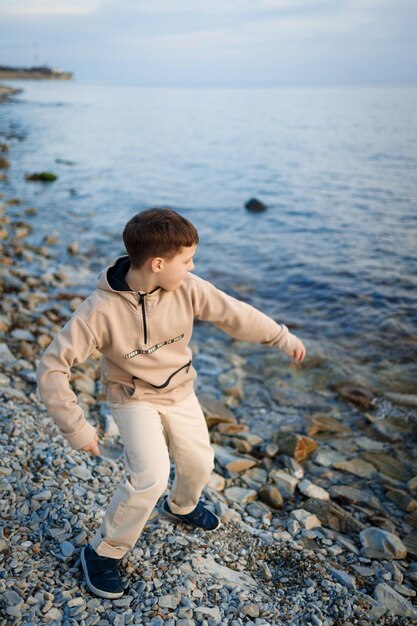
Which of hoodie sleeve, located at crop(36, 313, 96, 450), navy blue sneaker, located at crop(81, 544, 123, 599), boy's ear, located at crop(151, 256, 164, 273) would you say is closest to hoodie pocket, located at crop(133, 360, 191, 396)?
hoodie sleeve, located at crop(36, 313, 96, 450)

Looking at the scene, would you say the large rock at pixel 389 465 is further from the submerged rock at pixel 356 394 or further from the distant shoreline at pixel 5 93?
the distant shoreline at pixel 5 93

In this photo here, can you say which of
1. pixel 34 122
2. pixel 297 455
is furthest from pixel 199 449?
pixel 34 122

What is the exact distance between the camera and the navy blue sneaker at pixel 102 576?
9.18ft

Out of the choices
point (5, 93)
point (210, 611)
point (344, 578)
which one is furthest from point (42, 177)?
point (5, 93)

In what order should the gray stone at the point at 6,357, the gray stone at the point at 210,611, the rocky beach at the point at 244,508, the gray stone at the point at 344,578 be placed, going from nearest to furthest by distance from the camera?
the gray stone at the point at 210,611, the rocky beach at the point at 244,508, the gray stone at the point at 344,578, the gray stone at the point at 6,357

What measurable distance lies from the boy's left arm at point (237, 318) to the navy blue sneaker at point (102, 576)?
149 cm

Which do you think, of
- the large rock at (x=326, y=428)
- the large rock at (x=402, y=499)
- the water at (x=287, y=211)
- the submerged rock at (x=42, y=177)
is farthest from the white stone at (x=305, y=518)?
the submerged rock at (x=42, y=177)

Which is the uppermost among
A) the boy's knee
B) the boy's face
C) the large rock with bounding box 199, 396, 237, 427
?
the boy's face

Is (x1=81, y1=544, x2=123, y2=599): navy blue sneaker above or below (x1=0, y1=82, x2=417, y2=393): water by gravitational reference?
above

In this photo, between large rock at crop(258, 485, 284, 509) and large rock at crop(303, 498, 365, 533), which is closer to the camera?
large rock at crop(303, 498, 365, 533)

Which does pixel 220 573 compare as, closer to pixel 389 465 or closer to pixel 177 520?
pixel 177 520

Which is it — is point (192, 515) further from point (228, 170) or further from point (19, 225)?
point (228, 170)

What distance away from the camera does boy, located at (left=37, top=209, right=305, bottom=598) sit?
2828 mm

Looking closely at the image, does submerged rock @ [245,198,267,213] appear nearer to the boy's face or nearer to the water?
the water
